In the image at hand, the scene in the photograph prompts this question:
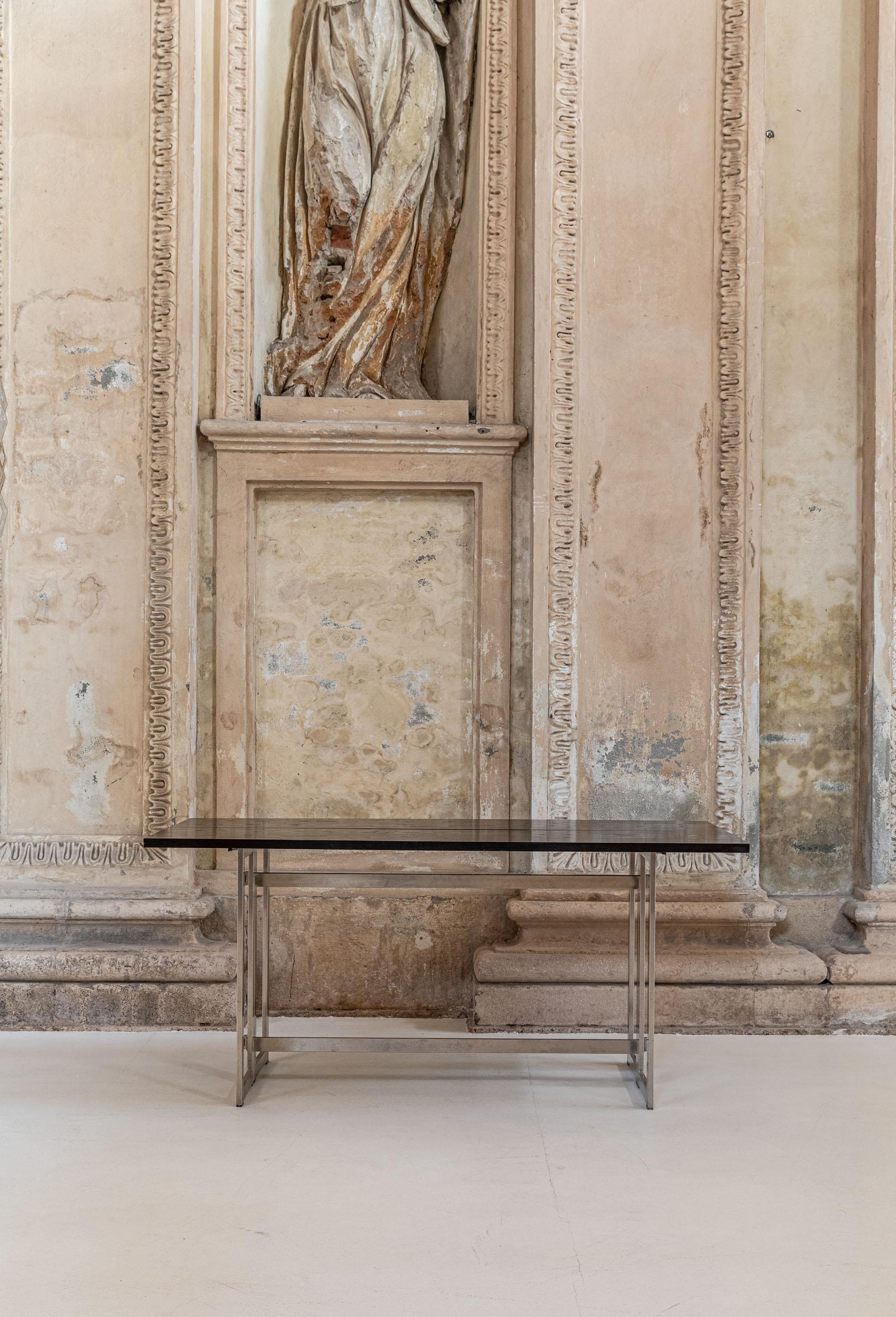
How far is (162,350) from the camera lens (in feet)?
13.3

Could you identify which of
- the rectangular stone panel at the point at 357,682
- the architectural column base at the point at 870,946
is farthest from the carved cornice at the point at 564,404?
the architectural column base at the point at 870,946

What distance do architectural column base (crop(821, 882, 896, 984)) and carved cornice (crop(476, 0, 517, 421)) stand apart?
229 centimetres

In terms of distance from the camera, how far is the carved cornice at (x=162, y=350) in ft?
13.2

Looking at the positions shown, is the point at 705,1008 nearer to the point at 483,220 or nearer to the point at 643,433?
the point at 643,433

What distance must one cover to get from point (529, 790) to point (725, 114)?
265 cm

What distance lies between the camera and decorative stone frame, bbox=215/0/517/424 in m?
4.17

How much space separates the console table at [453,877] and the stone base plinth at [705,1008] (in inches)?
7.3

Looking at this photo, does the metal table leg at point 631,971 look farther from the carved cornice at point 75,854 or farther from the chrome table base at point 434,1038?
the carved cornice at point 75,854

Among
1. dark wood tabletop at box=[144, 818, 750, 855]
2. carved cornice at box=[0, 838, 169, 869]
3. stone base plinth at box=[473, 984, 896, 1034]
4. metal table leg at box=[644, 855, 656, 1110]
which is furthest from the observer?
carved cornice at box=[0, 838, 169, 869]

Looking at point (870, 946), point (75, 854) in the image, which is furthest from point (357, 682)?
point (870, 946)

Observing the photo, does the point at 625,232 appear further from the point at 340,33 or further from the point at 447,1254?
the point at 447,1254

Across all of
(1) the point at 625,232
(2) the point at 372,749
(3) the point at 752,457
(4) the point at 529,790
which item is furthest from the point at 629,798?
(1) the point at 625,232

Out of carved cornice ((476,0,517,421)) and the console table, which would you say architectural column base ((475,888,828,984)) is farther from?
carved cornice ((476,0,517,421))

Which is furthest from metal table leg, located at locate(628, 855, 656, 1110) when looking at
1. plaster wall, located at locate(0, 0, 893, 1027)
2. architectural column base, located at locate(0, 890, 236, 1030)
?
architectural column base, located at locate(0, 890, 236, 1030)
